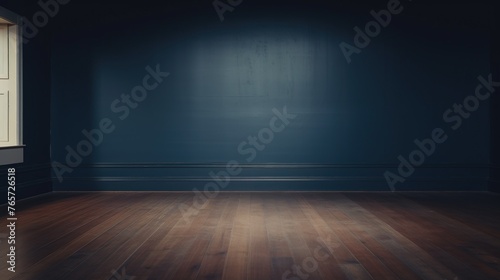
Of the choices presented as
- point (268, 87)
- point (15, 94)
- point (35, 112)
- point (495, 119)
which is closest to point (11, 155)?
point (15, 94)

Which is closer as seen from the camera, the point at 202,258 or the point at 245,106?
the point at 202,258

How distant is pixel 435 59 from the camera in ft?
20.3

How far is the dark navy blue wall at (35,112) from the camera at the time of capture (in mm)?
5441

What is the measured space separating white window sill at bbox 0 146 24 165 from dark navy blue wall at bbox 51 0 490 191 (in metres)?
0.86

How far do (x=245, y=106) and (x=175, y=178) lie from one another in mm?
1382

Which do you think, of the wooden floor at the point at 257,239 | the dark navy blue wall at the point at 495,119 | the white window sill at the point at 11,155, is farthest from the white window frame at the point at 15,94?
the dark navy blue wall at the point at 495,119

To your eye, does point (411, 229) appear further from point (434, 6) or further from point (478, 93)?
point (434, 6)

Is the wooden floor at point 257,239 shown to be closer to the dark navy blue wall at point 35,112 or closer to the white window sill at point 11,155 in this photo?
the dark navy blue wall at point 35,112

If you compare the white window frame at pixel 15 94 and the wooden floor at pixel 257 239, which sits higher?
the white window frame at pixel 15 94

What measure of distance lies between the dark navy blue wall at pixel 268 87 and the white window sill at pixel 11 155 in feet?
2.83

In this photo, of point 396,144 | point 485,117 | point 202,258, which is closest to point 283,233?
point 202,258

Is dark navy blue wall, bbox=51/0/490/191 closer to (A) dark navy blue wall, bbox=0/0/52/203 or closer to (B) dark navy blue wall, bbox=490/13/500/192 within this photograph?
(B) dark navy blue wall, bbox=490/13/500/192

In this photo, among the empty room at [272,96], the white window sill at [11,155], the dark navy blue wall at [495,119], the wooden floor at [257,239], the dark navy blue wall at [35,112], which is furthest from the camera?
the empty room at [272,96]

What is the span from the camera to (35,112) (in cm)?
574
